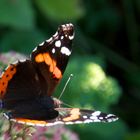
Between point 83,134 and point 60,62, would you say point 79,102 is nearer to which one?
point 83,134

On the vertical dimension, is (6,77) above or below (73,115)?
above

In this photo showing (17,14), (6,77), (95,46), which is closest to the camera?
(6,77)

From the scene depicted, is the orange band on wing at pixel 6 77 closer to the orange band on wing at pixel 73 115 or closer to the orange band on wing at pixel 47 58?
the orange band on wing at pixel 47 58

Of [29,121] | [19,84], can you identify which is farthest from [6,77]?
[29,121]

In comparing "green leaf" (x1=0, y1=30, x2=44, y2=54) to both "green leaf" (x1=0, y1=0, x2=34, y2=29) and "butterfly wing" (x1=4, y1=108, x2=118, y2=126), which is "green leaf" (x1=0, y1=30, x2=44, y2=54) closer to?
"green leaf" (x1=0, y1=0, x2=34, y2=29)

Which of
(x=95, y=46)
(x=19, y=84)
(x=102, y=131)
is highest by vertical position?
(x=19, y=84)

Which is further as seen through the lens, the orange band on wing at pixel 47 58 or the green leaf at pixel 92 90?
the green leaf at pixel 92 90

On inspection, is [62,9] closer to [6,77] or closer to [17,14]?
[17,14]

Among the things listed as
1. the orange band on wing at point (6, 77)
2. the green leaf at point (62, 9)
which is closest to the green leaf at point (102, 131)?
the green leaf at point (62, 9)
